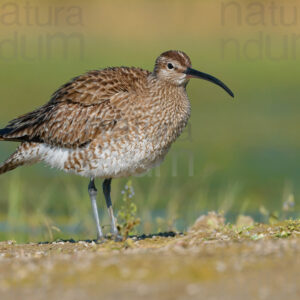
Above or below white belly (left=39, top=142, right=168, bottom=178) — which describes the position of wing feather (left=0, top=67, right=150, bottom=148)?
above

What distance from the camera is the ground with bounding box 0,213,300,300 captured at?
17.6 feet

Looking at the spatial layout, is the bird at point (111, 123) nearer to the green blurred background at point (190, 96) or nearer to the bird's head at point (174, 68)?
the bird's head at point (174, 68)

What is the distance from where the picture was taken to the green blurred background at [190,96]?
12086mm

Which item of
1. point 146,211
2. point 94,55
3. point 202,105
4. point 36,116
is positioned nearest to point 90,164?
point 36,116

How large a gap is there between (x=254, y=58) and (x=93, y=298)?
20708mm

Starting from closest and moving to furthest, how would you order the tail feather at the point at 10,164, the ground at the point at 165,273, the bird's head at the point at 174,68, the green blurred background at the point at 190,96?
the ground at the point at 165,273
the bird's head at the point at 174,68
the tail feather at the point at 10,164
the green blurred background at the point at 190,96

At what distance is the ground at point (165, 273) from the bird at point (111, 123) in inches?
70.2

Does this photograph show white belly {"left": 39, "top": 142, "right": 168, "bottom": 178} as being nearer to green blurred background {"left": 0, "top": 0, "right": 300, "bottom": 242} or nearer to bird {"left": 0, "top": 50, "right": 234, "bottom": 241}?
bird {"left": 0, "top": 50, "right": 234, "bottom": 241}

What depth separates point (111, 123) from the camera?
29.2 ft

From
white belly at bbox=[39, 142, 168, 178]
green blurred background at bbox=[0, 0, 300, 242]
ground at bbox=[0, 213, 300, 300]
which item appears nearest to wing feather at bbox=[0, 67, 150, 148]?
white belly at bbox=[39, 142, 168, 178]

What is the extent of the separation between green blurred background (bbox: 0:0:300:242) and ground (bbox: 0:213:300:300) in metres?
3.32

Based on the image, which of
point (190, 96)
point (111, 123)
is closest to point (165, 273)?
point (111, 123)

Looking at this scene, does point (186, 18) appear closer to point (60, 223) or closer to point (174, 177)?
point (174, 177)

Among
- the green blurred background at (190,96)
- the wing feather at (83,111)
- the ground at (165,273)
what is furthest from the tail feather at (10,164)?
the ground at (165,273)
